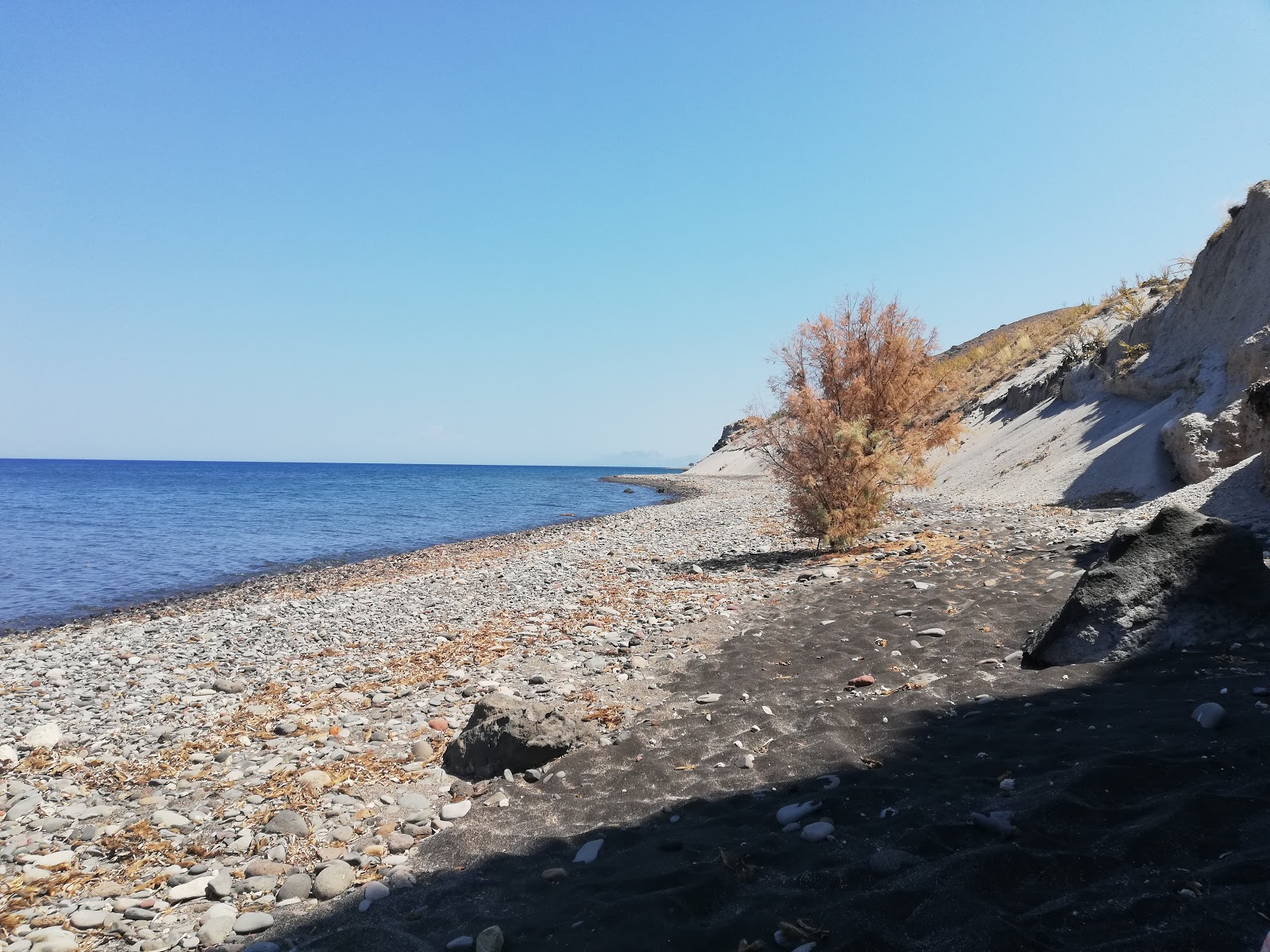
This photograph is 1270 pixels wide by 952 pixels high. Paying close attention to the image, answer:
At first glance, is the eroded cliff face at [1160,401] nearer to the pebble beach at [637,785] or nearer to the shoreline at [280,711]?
the shoreline at [280,711]

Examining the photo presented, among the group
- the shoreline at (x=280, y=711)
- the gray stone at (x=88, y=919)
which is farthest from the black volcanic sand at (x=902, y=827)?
the gray stone at (x=88, y=919)

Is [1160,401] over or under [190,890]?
over

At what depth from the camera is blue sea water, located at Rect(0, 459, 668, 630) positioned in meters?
19.1

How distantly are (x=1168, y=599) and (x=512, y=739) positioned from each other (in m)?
5.71

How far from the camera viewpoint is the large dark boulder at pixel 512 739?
18.8ft

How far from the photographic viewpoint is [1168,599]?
5973mm

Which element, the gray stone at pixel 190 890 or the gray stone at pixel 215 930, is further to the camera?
the gray stone at pixel 190 890

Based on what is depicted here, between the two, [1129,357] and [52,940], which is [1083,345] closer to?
[1129,357]

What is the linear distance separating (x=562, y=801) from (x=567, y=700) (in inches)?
82.1

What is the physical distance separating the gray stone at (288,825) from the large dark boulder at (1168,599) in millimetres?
6224

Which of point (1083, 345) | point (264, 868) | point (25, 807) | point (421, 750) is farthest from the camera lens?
point (1083, 345)

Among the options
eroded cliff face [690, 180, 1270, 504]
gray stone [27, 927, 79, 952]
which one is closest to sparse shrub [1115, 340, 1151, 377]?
eroded cliff face [690, 180, 1270, 504]

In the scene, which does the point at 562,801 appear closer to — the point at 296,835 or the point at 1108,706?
the point at 296,835

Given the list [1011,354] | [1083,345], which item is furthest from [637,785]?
[1011,354]
